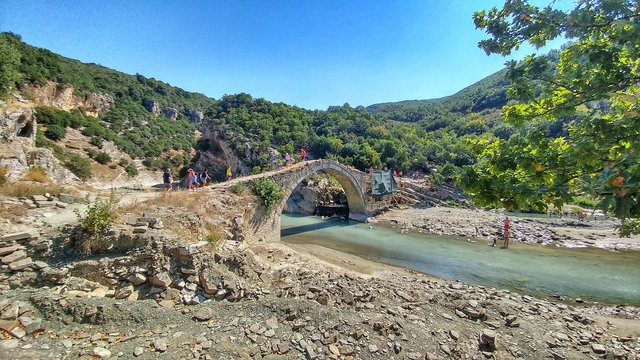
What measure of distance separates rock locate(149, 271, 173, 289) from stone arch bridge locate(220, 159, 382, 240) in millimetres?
7765

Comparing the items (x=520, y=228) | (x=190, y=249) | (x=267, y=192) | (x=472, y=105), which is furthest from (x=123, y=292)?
(x=472, y=105)

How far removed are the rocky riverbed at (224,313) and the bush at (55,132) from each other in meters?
36.2

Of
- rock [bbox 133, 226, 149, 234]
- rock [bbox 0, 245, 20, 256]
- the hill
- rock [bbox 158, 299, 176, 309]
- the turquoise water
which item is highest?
the hill

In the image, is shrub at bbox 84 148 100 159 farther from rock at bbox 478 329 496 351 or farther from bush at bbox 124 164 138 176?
rock at bbox 478 329 496 351

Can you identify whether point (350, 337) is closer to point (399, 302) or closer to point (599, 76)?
point (399, 302)

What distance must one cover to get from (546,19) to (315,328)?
20.3ft

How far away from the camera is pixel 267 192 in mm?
15539

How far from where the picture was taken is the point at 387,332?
6238mm

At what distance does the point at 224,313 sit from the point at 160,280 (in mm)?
1683

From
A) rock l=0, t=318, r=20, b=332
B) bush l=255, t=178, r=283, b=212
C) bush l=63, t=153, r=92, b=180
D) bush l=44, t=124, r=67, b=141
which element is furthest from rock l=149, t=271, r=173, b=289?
bush l=44, t=124, r=67, b=141

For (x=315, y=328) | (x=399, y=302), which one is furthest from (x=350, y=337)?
(x=399, y=302)

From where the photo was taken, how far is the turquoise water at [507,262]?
12.1 metres

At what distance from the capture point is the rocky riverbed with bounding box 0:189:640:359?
5059 mm

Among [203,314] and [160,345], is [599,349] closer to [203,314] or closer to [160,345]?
[203,314]
